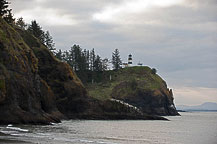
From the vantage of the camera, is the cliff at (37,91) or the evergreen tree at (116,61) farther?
the evergreen tree at (116,61)

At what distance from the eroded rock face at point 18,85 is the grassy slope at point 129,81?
61.5m

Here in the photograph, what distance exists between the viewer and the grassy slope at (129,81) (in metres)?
134

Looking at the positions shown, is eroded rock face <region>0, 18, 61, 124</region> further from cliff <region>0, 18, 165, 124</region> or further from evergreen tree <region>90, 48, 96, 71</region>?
evergreen tree <region>90, 48, 96, 71</region>

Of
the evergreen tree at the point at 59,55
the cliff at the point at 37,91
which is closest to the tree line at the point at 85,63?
the evergreen tree at the point at 59,55

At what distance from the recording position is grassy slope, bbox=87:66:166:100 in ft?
438

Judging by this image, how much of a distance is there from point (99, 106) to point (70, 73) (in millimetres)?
11643

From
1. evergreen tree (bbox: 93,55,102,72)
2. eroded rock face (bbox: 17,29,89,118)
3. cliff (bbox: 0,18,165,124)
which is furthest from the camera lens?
evergreen tree (bbox: 93,55,102,72)

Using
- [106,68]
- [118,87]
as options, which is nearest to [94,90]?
[118,87]

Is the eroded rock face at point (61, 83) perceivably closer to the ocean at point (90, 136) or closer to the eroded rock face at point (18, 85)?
the eroded rock face at point (18, 85)

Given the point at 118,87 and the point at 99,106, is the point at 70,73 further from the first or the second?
the point at 118,87

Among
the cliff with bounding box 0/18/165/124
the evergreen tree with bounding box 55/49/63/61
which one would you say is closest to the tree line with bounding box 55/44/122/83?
the evergreen tree with bounding box 55/49/63/61

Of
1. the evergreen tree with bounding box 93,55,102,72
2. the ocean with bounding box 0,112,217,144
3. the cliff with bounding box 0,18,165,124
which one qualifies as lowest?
the ocean with bounding box 0,112,217,144

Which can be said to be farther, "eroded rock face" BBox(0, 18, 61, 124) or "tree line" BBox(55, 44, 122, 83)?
"tree line" BBox(55, 44, 122, 83)

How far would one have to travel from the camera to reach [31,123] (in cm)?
5691
